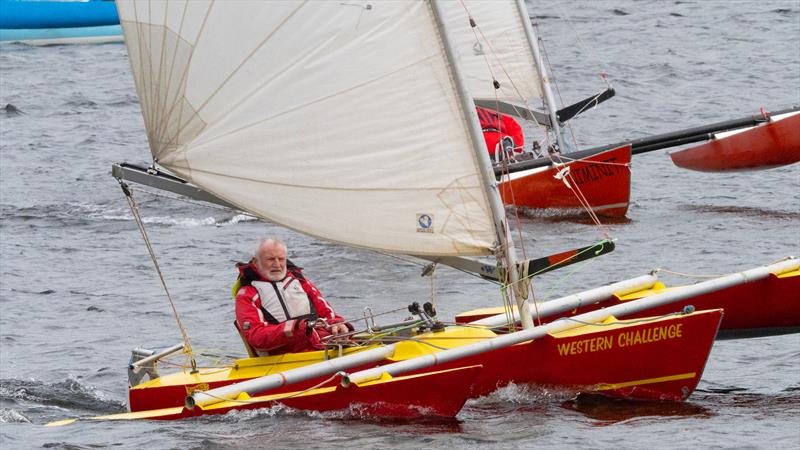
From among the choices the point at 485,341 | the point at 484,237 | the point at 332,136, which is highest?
the point at 332,136

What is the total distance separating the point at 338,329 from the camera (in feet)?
36.2

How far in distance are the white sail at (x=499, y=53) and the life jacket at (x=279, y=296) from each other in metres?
8.41

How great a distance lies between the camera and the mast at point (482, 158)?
32.9ft

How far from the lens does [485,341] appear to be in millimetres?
10273

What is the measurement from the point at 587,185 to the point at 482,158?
8.41m

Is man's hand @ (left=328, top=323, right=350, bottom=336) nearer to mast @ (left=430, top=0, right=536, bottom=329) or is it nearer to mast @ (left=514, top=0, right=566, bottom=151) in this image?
mast @ (left=430, top=0, right=536, bottom=329)

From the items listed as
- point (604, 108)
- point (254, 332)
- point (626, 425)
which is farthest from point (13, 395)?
point (604, 108)

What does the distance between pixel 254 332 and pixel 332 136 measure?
161 centimetres

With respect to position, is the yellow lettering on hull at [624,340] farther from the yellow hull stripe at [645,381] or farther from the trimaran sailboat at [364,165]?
the yellow hull stripe at [645,381]

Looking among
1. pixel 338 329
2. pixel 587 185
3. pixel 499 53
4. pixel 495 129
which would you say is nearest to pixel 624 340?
pixel 338 329

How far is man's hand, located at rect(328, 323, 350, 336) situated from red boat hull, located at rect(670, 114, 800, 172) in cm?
963

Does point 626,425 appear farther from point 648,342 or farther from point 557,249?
point 557,249

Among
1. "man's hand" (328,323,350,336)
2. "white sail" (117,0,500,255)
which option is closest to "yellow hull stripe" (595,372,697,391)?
"white sail" (117,0,500,255)

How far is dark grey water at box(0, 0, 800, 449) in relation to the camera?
1026 centimetres
